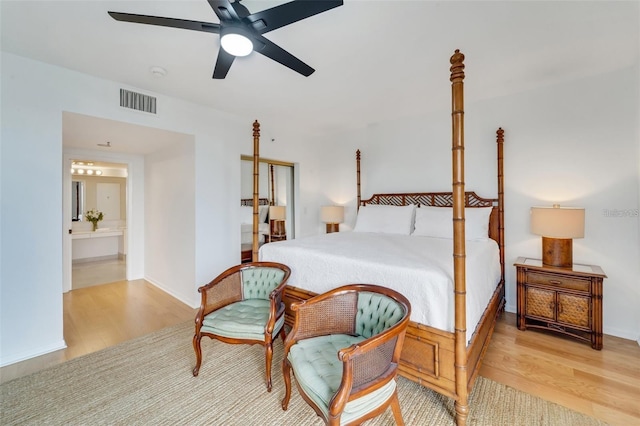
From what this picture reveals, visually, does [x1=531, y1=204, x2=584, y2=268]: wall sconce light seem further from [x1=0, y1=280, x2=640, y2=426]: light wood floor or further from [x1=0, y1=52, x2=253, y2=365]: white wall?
[x1=0, y1=52, x2=253, y2=365]: white wall

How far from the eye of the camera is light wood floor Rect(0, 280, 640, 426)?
6.21ft

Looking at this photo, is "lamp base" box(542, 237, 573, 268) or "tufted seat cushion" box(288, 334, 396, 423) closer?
"tufted seat cushion" box(288, 334, 396, 423)

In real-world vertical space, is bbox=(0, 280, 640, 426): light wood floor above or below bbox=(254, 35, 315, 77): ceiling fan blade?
below

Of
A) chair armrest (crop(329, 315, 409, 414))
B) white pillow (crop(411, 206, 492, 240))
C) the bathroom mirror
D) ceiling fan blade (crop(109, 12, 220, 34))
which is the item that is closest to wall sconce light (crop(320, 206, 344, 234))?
white pillow (crop(411, 206, 492, 240))

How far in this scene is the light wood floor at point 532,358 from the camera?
6.21 feet

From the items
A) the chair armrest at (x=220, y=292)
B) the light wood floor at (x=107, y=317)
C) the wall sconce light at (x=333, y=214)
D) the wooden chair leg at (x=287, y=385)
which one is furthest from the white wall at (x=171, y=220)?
the wooden chair leg at (x=287, y=385)

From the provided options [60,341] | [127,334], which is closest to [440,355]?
[127,334]

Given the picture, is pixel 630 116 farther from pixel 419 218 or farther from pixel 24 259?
pixel 24 259

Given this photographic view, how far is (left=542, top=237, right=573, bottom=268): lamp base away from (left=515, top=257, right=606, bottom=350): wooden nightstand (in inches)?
3.3

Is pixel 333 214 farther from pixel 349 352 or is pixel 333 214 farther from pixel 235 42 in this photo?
pixel 349 352

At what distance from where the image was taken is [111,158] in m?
4.51

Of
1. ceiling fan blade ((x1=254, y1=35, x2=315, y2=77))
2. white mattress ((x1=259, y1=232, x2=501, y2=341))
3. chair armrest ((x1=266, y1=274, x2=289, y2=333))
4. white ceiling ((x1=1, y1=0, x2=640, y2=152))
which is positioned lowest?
chair armrest ((x1=266, y1=274, x2=289, y2=333))

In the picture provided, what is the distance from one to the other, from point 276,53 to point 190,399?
244 cm

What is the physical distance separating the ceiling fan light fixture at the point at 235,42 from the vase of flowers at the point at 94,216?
6.46 meters
